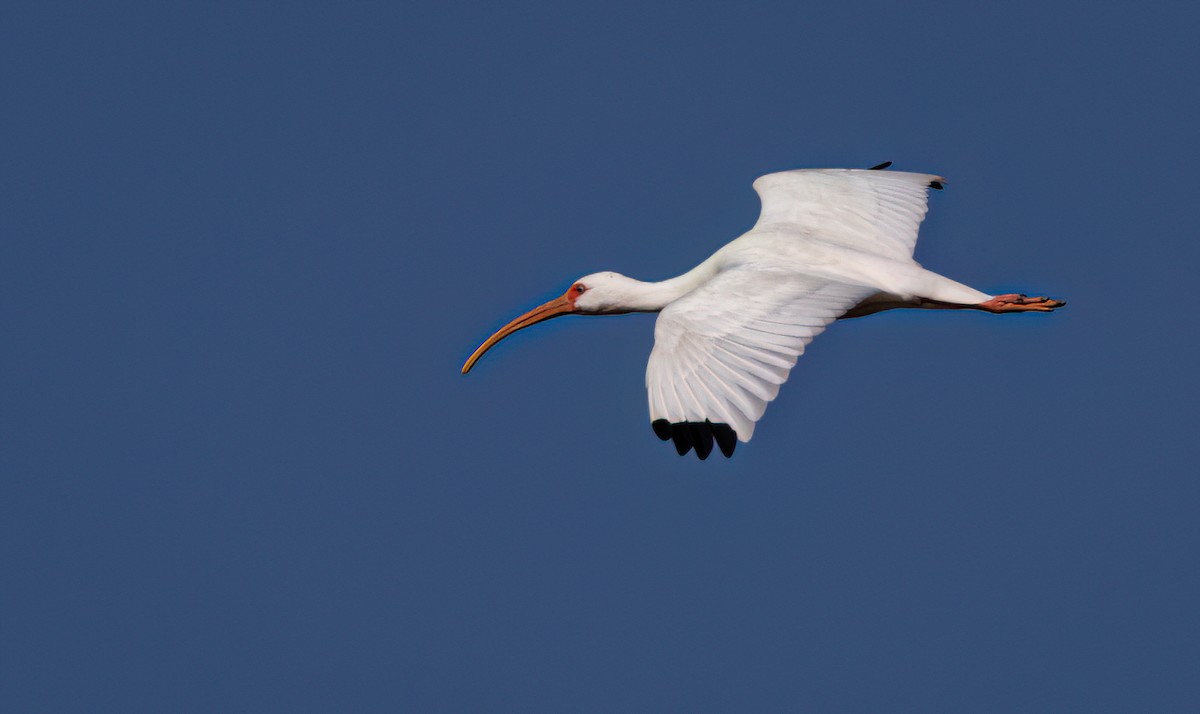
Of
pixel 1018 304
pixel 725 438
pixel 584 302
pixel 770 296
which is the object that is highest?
pixel 584 302

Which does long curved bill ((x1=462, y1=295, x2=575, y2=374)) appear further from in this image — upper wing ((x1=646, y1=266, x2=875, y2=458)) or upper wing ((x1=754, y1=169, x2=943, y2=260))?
upper wing ((x1=646, y1=266, x2=875, y2=458))

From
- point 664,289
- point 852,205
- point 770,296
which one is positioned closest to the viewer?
point 770,296

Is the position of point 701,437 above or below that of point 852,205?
below

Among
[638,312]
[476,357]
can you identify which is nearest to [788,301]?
[638,312]

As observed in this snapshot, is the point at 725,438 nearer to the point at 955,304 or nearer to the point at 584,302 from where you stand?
the point at 955,304

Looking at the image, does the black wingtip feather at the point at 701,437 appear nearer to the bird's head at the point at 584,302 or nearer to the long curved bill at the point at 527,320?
the bird's head at the point at 584,302

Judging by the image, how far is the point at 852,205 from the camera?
24734 millimetres

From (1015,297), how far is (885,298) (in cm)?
207

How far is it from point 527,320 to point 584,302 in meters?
1.04

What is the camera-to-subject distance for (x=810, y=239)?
Result: 77.9 feet

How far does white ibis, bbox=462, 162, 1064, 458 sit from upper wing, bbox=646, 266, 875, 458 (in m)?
0.02

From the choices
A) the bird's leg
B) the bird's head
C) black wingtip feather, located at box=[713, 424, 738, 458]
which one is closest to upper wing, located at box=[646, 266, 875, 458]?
black wingtip feather, located at box=[713, 424, 738, 458]

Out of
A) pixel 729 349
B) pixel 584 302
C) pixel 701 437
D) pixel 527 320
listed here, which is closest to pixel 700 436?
pixel 701 437

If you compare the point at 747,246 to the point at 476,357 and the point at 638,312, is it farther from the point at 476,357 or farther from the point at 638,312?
the point at 476,357
